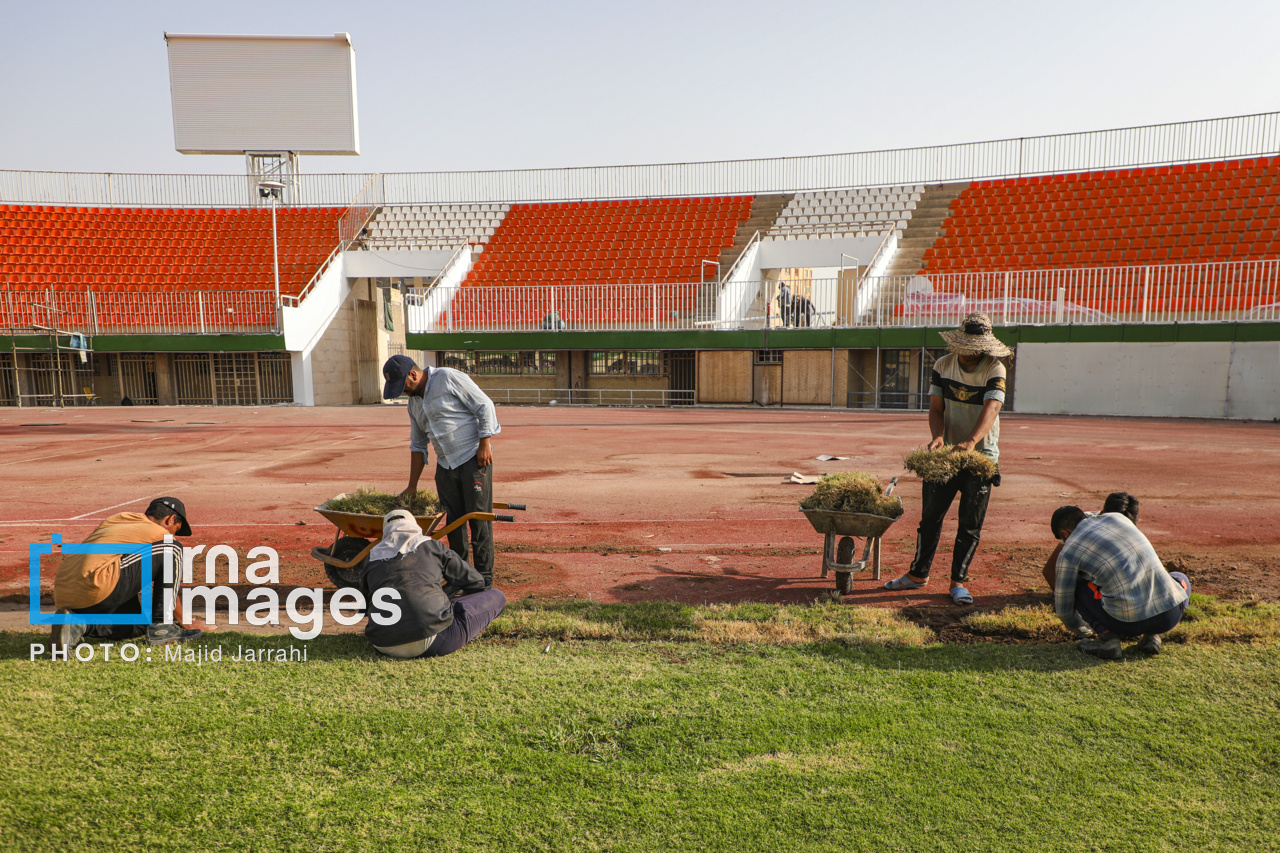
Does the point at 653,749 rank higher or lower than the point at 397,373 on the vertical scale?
lower

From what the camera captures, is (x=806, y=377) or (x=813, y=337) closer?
(x=813, y=337)

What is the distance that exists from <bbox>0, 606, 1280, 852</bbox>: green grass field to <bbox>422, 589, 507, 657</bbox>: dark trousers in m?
0.12

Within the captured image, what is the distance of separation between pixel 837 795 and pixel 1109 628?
225 cm

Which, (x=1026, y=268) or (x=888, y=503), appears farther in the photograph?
(x=1026, y=268)

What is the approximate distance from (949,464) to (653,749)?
3.00m

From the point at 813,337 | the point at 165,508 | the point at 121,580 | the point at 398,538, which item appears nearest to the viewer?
the point at 398,538

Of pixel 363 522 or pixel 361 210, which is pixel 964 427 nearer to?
pixel 363 522

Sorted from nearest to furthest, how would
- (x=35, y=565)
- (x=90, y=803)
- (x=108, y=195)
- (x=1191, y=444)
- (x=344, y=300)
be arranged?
(x=90, y=803)
(x=35, y=565)
(x=1191, y=444)
(x=344, y=300)
(x=108, y=195)

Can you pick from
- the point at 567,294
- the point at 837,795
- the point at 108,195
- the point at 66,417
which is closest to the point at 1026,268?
the point at 567,294

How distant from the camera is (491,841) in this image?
287 centimetres

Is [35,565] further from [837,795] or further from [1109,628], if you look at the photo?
[1109,628]

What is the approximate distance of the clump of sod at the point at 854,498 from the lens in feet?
17.9

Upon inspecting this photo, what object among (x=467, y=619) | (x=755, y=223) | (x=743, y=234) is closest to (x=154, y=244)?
(x=743, y=234)

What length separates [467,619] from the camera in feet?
15.1
